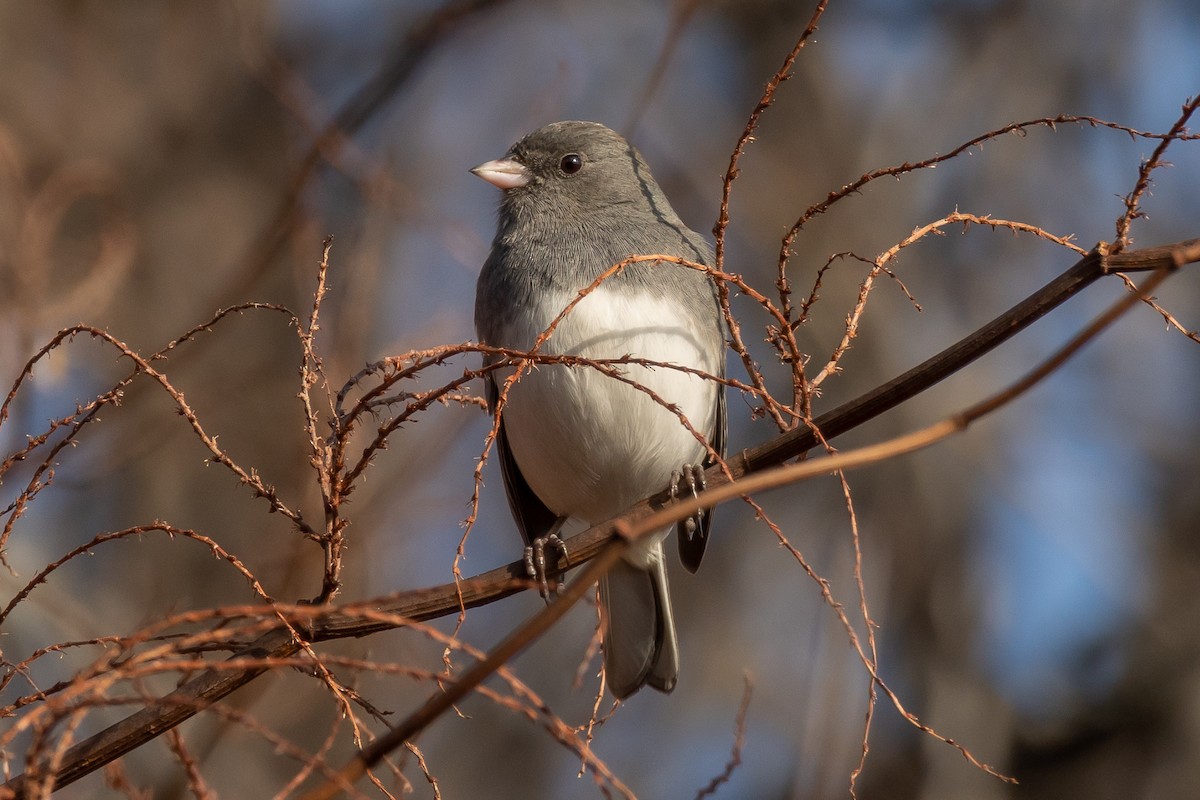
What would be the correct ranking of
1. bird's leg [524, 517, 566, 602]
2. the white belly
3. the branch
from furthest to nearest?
the white belly → bird's leg [524, 517, 566, 602] → the branch

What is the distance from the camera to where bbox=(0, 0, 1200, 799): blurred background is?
4105 mm

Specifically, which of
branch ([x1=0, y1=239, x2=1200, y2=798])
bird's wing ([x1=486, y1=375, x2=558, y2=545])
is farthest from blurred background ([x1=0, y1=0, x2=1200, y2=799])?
branch ([x1=0, y1=239, x2=1200, y2=798])

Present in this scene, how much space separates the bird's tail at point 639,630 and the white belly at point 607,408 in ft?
0.67

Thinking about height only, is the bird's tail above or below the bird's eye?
below

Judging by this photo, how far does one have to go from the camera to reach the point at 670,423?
2.90 m

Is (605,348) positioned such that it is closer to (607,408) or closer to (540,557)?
(607,408)

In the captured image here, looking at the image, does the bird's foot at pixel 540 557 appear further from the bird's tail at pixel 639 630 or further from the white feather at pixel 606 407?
the bird's tail at pixel 639 630

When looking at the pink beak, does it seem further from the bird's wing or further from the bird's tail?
the bird's tail

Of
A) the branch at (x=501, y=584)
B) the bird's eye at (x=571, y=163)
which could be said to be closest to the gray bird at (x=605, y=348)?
the bird's eye at (x=571, y=163)

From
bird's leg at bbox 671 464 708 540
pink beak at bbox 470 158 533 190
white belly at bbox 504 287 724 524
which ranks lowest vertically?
bird's leg at bbox 671 464 708 540

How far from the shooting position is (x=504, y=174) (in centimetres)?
318

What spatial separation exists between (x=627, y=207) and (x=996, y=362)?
2.93 meters

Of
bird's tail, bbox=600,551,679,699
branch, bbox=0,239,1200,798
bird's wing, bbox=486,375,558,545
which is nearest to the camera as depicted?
branch, bbox=0,239,1200,798

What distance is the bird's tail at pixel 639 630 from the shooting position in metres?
3.12
